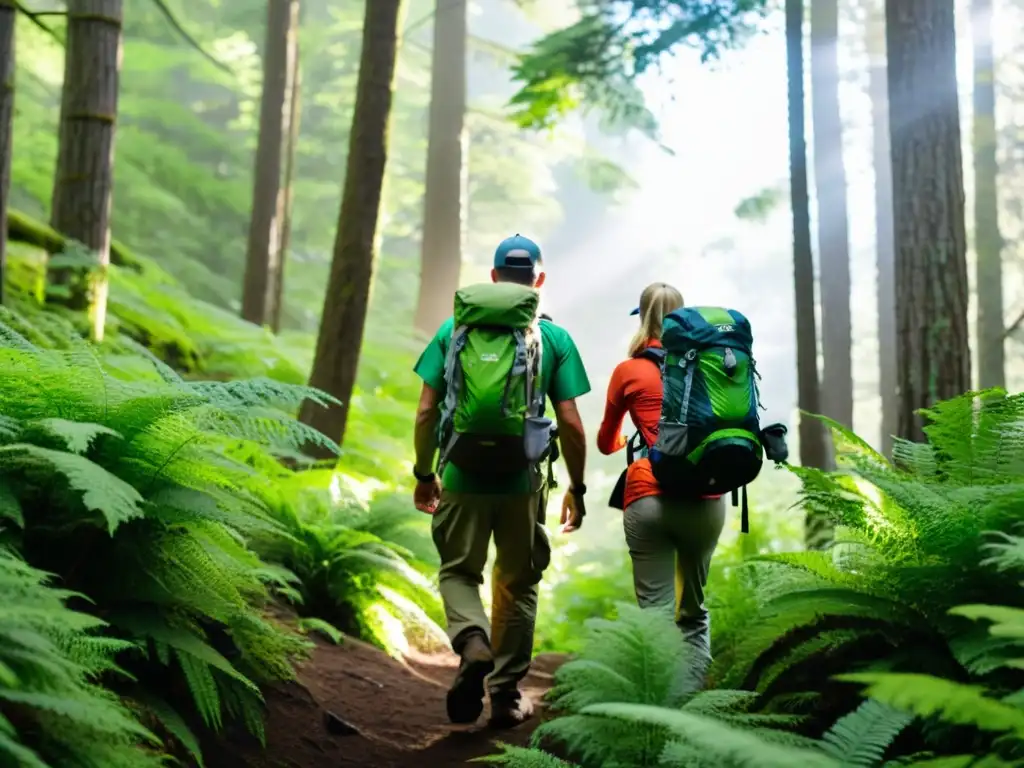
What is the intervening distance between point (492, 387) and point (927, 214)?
4.19m

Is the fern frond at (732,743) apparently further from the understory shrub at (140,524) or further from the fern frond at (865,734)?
the understory shrub at (140,524)

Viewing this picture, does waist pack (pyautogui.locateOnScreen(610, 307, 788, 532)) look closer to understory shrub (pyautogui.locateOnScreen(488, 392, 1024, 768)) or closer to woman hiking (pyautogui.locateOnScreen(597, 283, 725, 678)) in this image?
woman hiking (pyautogui.locateOnScreen(597, 283, 725, 678))

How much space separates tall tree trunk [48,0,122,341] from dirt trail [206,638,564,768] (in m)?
4.23

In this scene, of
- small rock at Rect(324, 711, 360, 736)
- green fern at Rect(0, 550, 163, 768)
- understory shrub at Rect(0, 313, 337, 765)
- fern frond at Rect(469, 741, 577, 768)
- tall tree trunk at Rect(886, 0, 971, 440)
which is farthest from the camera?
tall tree trunk at Rect(886, 0, 971, 440)

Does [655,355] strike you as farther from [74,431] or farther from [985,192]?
[985,192]

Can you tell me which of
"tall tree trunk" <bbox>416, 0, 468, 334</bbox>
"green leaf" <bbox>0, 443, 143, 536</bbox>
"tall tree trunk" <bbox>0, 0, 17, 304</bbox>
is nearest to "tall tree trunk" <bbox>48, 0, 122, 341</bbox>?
"tall tree trunk" <bbox>0, 0, 17, 304</bbox>

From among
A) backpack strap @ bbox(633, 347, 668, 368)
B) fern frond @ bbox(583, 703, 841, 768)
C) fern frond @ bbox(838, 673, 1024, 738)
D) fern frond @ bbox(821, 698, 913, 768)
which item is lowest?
fern frond @ bbox(821, 698, 913, 768)

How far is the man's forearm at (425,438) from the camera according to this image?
513 centimetres

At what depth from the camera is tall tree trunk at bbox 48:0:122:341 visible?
8.21 metres

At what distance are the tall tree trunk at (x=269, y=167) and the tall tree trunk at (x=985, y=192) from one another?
39.9ft

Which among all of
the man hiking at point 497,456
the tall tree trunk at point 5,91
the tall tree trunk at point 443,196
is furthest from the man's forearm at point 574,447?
the tall tree trunk at point 443,196

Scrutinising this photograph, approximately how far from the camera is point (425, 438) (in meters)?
5.14

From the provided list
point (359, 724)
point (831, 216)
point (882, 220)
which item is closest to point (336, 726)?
point (359, 724)

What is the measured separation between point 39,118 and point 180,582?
18179mm
